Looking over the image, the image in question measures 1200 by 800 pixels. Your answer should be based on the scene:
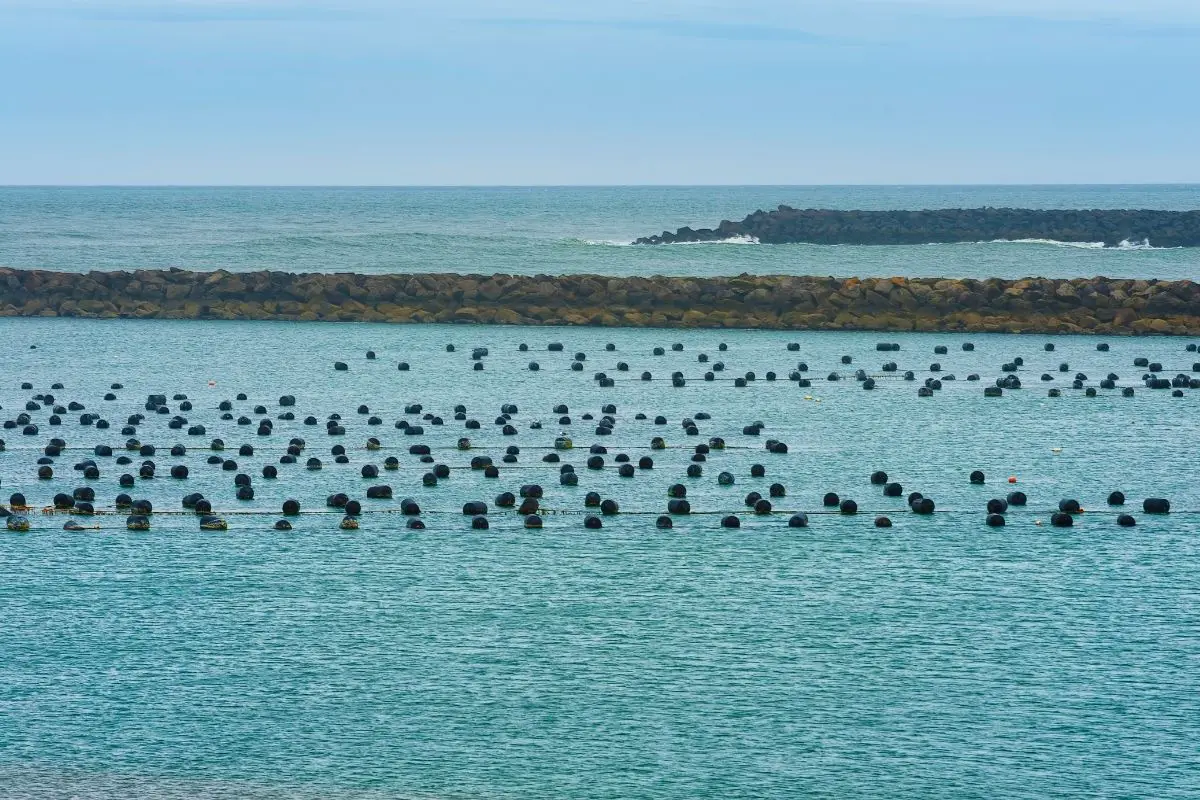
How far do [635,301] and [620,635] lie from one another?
6152cm

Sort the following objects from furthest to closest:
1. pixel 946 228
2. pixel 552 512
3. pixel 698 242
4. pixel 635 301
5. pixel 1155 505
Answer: pixel 946 228, pixel 698 242, pixel 635 301, pixel 1155 505, pixel 552 512

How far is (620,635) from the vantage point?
2488cm

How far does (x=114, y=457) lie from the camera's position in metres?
41.0

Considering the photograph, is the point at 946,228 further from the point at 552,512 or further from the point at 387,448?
the point at 552,512

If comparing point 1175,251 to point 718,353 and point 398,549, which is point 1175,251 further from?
point 398,549

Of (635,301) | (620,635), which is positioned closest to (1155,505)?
(620,635)

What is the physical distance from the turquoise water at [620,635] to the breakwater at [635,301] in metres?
35.9

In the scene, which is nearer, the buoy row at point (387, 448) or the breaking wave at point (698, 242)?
the buoy row at point (387, 448)

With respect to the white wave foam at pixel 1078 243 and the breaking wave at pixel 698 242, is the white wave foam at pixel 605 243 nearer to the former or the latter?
the breaking wave at pixel 698 242

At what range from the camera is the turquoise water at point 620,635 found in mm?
19594

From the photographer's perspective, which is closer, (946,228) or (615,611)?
(615,611)

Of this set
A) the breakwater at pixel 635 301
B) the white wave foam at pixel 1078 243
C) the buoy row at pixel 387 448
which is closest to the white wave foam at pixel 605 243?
the white wave foam at pixel 1078 243

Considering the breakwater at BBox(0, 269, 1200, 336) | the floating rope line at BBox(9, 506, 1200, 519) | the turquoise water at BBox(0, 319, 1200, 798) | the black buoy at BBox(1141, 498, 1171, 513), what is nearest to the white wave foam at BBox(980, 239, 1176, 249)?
the breakwater at BBox(0, 269, 1200, 336)

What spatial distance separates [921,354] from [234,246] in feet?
270
